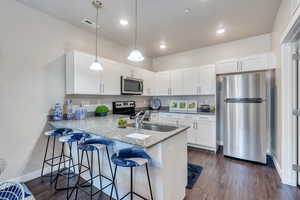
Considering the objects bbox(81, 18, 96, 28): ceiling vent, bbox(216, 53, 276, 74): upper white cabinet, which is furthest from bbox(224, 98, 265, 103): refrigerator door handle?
bbox(81, 18, 96, 28): ceiling vent

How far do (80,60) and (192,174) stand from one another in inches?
110

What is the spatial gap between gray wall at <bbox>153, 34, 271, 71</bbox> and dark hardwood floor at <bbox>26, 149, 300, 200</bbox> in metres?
2.55

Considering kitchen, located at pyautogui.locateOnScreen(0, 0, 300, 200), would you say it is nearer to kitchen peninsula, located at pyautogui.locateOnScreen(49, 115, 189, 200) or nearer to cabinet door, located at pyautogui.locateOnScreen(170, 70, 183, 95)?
kitchen peninsula, located at pyautogui.locateOnScreen(49, 115, 189, 200)

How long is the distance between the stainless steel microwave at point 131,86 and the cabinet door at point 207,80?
1.60 meters

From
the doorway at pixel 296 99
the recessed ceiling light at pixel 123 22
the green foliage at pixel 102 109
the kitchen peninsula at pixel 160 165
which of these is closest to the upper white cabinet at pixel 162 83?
the green foliage at pixel 102 109

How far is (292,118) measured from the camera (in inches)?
81.8

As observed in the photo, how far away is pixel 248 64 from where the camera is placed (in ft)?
10.2

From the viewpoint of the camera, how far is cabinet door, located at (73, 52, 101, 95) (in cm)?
254

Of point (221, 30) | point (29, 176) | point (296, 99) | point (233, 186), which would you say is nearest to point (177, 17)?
point (221, 30)

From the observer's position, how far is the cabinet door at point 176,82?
162 inches

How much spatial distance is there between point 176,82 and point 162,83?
1.58 feet

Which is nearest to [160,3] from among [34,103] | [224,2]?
[224,2]

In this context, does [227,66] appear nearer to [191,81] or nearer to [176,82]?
[191,81]

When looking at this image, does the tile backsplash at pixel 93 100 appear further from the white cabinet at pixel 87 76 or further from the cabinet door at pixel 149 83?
the cabinet door at pixel 149 83
